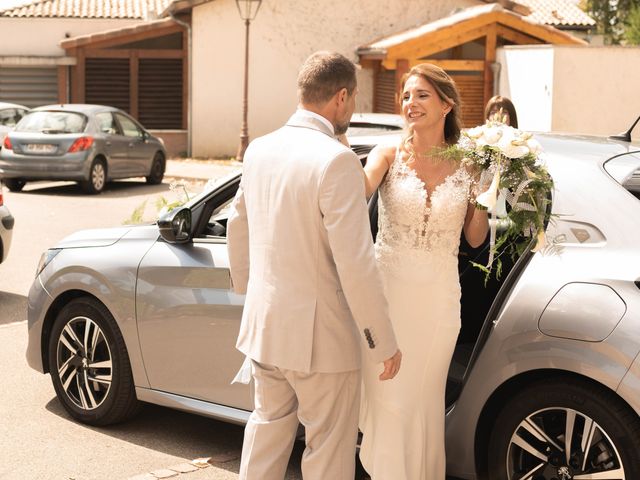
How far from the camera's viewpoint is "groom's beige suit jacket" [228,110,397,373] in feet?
12.8

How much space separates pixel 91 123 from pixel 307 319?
1709 centimetres

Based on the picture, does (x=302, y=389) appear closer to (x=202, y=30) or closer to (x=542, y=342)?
(x=542, y=342)

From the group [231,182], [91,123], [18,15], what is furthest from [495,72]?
[231,182]

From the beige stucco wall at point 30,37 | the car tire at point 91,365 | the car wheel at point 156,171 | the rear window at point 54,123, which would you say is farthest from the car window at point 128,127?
Answer: the car tire at point 91,365

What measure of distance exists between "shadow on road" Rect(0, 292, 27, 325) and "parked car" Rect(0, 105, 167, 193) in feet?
33.0

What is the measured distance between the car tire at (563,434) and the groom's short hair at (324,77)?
1401 mm

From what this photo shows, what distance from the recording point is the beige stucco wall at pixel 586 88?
23250mm

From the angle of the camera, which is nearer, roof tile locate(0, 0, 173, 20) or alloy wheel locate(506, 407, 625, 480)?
alloy wheel locate(506, 407, 625, 480)

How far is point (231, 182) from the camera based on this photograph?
5609 millimetres

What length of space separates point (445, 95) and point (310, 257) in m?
1.05

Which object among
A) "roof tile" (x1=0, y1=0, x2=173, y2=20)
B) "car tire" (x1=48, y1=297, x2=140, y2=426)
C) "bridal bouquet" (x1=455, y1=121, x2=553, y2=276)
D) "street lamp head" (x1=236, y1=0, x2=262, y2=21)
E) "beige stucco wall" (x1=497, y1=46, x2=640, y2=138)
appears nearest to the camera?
"bridal bouquet" (x1=455, y1=121, x2=553, y2=276)

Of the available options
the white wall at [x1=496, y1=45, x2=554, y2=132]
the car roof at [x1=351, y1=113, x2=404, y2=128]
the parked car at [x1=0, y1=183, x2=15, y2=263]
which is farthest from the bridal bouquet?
the white wall at [x1=496, y1=45, x2=554, y2=132]

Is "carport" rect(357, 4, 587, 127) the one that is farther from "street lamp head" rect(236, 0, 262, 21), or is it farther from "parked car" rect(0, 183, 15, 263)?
"parked car" rect(0, 183, 15, 263)

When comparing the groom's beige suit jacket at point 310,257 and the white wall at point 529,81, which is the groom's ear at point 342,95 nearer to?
the groom's beige suit jacket at point 310,257
